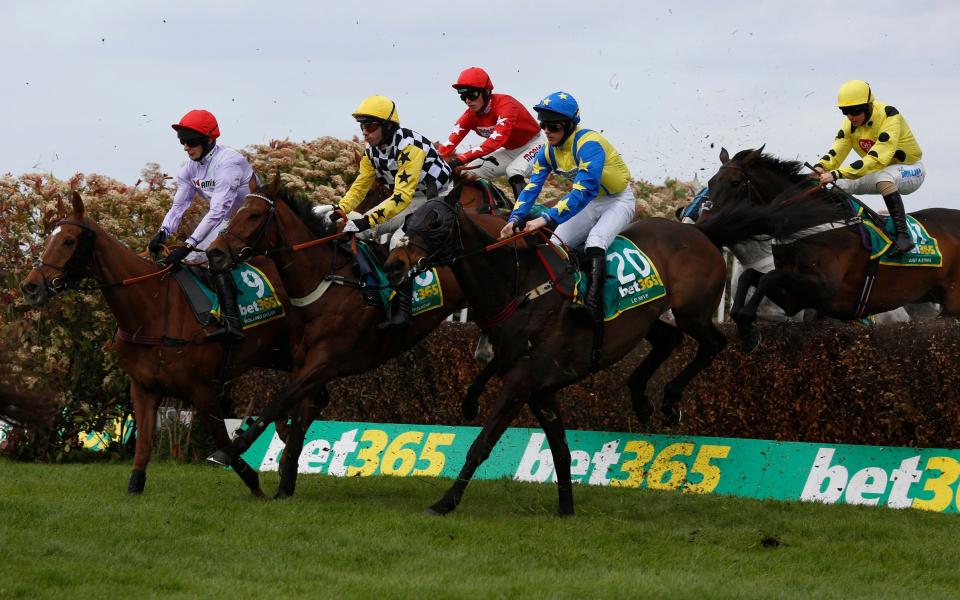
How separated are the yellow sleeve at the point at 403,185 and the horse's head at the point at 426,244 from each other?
1151mm

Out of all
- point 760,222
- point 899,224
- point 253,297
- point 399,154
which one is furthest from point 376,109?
point 899,224

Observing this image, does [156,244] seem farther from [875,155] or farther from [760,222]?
[875,155]

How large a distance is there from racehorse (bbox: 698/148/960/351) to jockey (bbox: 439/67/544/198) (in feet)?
5.36

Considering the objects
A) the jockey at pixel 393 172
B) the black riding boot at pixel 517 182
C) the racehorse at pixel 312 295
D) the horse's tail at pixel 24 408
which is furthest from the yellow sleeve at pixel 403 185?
the horse's tail at pixel 24 408

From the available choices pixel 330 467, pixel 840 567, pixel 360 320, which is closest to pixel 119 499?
pixel 360 320

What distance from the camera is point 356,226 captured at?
28.4ft

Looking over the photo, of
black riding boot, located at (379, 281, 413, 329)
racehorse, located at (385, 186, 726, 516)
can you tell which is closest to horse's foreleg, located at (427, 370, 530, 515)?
racehorse, located at (385, 186, 726, 516)

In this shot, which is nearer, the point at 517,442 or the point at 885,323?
the point at 885,323

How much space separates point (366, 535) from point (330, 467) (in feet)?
12.3

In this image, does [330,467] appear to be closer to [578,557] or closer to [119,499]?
[119,499]

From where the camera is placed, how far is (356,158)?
507 inches

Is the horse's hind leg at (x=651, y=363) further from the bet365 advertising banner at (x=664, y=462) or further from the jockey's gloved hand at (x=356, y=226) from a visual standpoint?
the jockey's gloved hand at (x=356, y=226)

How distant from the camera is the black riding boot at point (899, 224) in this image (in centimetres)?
949

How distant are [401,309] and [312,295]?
1.99ft
